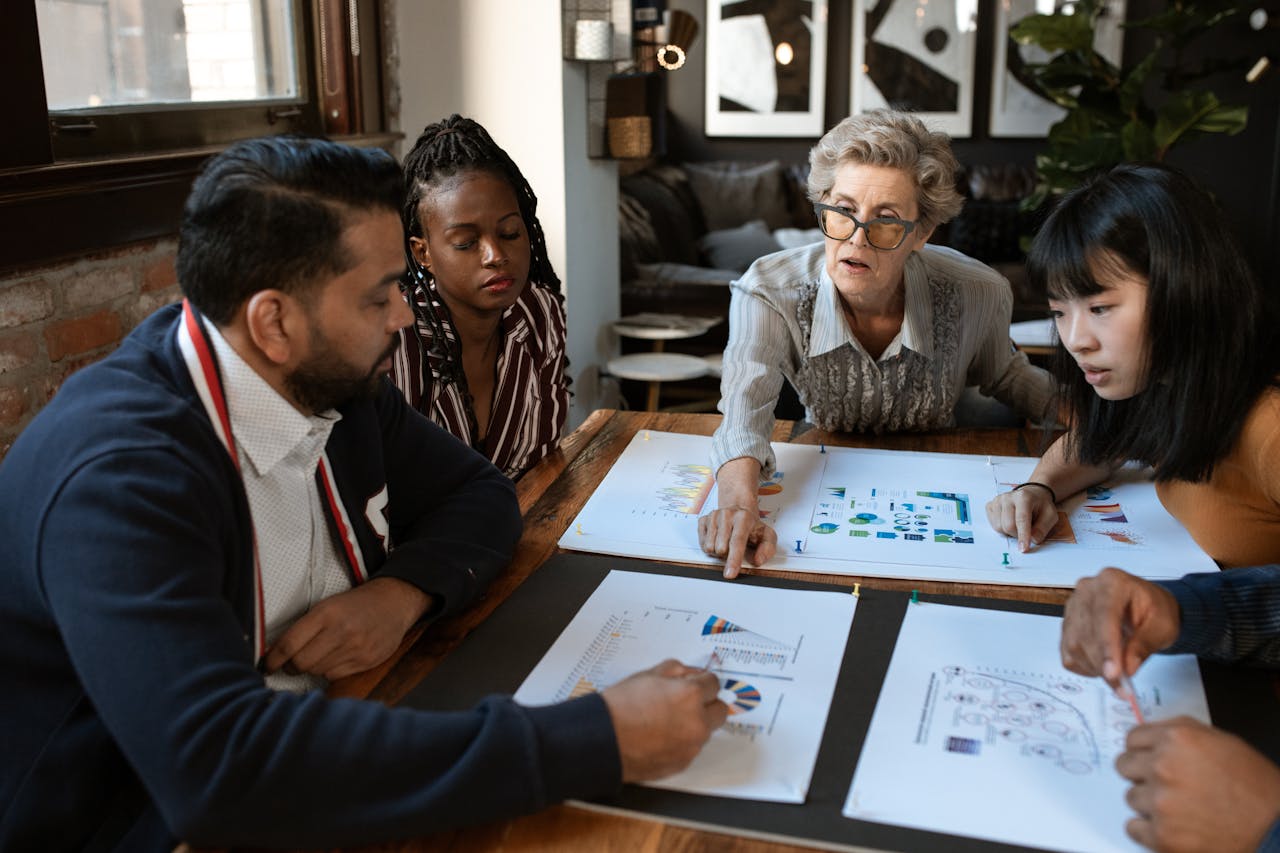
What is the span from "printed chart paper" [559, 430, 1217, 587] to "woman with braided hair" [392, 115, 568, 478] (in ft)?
0.93

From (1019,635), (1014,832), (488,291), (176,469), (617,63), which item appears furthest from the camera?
(617,63)

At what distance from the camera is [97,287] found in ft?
6.89

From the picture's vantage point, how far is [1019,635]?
1161 millimetres

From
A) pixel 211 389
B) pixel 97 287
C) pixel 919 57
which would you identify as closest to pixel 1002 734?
pixel 211 389

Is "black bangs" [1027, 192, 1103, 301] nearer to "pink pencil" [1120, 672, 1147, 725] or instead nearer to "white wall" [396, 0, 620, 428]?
"pink pencil" [1120, 672, 1147, 725]

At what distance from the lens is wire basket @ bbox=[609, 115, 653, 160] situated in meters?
3.90

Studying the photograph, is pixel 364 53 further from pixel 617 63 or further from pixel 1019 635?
pixel 1019 635

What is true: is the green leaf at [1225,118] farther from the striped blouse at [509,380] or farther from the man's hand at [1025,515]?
the man's hand at [1025,515]

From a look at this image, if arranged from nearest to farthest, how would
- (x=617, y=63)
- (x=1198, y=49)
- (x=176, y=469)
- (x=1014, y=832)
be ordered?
(x=1014, y=832), (x=176, y=469), (x=617, y=63), (x=1198, y=49)

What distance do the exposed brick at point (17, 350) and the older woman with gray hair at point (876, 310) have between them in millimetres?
1165

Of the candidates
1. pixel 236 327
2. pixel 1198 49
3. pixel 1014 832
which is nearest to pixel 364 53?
pixel 236 327

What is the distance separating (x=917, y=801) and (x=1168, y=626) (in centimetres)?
37

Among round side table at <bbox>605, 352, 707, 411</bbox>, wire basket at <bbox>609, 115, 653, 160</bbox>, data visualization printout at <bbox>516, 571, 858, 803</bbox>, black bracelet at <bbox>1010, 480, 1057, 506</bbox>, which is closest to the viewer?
data visualization printout at <bbox>516, 571, 858, 803</bbox>

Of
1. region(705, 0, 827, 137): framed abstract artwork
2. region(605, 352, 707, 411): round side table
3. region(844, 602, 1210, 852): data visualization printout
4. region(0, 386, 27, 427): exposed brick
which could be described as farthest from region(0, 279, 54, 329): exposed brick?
region(705, 0, 827, 137): framed abstract artwork
